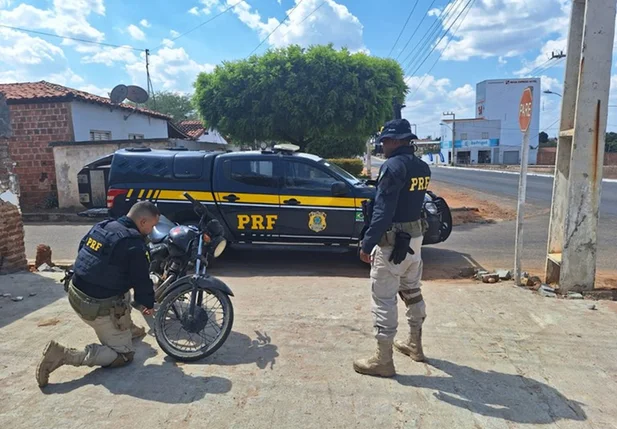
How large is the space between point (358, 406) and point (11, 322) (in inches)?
140

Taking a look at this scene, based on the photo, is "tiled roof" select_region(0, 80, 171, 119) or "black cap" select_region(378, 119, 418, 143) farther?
"tiled roof" select_region(0, 80, 171, 119)

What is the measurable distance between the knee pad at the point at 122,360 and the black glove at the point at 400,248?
2179 millimetres

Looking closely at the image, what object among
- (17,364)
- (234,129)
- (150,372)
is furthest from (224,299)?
(234,129)

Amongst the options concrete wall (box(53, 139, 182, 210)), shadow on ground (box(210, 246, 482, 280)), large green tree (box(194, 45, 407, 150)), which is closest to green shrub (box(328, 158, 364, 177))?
large green tree (box(194, 45, 407, 150))

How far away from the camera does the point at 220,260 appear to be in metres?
7.66

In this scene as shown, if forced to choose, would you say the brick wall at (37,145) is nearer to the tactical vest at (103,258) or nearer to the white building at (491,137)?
the tactical vest at (103,258)

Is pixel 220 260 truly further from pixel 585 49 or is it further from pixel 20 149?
pixel 20 149

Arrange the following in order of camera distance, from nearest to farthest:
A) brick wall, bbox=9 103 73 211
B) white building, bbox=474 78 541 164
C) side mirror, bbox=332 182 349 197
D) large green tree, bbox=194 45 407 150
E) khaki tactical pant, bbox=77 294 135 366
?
khaki tactical pant, bbox=77 294 135 366 → side mirror, bbox=332 182 349 197 → large green tree, bbox=194 45 407 150 → brick wall, bbox=9 103 73 211 → white building, bbox=474 78 541 164

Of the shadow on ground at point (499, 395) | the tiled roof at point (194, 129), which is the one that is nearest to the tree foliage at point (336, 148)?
the tiled roof at point (194, 129)

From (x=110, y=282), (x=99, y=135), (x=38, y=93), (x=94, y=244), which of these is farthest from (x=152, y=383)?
(x=99, y=135)

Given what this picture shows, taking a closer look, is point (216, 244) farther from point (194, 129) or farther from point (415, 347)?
point (194, 129)

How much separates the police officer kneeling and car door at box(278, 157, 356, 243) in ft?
11.4

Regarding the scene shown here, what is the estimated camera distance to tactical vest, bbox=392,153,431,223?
3271mm

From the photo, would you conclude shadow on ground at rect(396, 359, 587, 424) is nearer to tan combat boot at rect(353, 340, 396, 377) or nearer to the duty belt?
tan combat boot at rect(353, 340, 396, 377)
